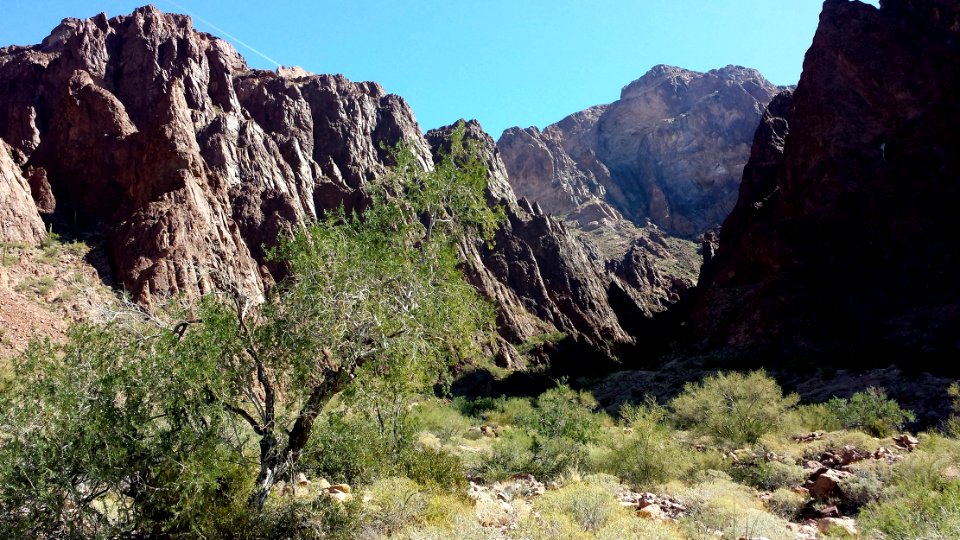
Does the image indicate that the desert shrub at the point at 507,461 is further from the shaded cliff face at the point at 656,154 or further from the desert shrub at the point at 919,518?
the shaded cliff face at the point at 656,154

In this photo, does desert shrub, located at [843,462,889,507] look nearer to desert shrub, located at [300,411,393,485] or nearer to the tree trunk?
desert shrub, located at [300,411,393,485]

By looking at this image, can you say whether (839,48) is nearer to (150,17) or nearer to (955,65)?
(955,65)

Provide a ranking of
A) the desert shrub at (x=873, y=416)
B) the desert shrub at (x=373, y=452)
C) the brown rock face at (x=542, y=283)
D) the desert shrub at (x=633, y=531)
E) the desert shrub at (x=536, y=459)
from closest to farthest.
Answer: the desert shrub at (x=633, y=531), the desert shrub at (x=373, y=452), the desert shrub at (x=536, y=459), the desert shrub at (x=873, y=416), the brown rock face at (x=542, y=283)

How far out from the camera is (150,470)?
6.38m

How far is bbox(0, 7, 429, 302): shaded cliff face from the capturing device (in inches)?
1462

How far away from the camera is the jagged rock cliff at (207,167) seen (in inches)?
1453

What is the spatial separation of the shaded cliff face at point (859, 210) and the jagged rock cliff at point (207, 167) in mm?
21732

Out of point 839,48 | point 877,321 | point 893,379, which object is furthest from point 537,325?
point 839,48

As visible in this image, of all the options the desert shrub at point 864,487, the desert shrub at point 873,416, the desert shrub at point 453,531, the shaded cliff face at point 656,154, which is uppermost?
the shaded cliff face at point 656,154

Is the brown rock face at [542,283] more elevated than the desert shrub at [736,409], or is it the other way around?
the brown rock face at [542,283]

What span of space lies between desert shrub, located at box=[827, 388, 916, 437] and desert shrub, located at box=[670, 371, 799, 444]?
73.6 inches

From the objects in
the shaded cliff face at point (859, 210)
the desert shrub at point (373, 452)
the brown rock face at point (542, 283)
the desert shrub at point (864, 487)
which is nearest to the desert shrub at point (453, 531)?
the desert shrub at point (373, 452)

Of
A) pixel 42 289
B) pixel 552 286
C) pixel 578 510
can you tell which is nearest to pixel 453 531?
pixel 578 510

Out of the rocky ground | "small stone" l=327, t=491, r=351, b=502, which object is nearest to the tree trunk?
"small stone" l=327, t=491, r=351, b=502
